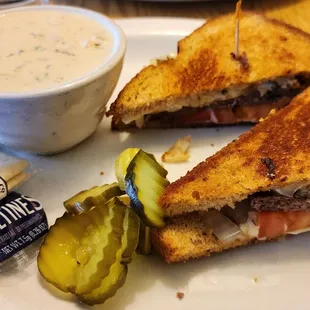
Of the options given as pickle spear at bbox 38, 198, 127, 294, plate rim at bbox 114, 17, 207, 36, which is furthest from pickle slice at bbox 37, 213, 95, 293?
plate rim at bbox 114, 17, 207, 36

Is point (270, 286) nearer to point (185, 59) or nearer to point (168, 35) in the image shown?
point (185, 59)

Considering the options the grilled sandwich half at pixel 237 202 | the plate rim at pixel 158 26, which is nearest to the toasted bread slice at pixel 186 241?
the grilled sandwich half at pixel 237 202

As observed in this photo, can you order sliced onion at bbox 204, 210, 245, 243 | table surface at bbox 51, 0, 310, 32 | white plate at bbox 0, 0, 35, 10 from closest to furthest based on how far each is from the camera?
sliced onion at bbox 204, 210, 245, 243 < white plate at bbox 0, 0, 35, 10 < table surface at bbox 51, 0, 310, 32

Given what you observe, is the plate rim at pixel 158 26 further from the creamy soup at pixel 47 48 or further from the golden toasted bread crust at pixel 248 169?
the golden toasted bread crust at pixel 248 169

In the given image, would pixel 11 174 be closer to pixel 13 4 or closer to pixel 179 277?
pixel 179 277

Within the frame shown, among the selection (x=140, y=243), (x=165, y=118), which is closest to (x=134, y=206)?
(x=140, y=243)

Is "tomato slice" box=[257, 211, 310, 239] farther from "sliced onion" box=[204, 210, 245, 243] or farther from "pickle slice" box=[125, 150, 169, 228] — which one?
"pickle slice" box=[125, 150, 169, 228]
